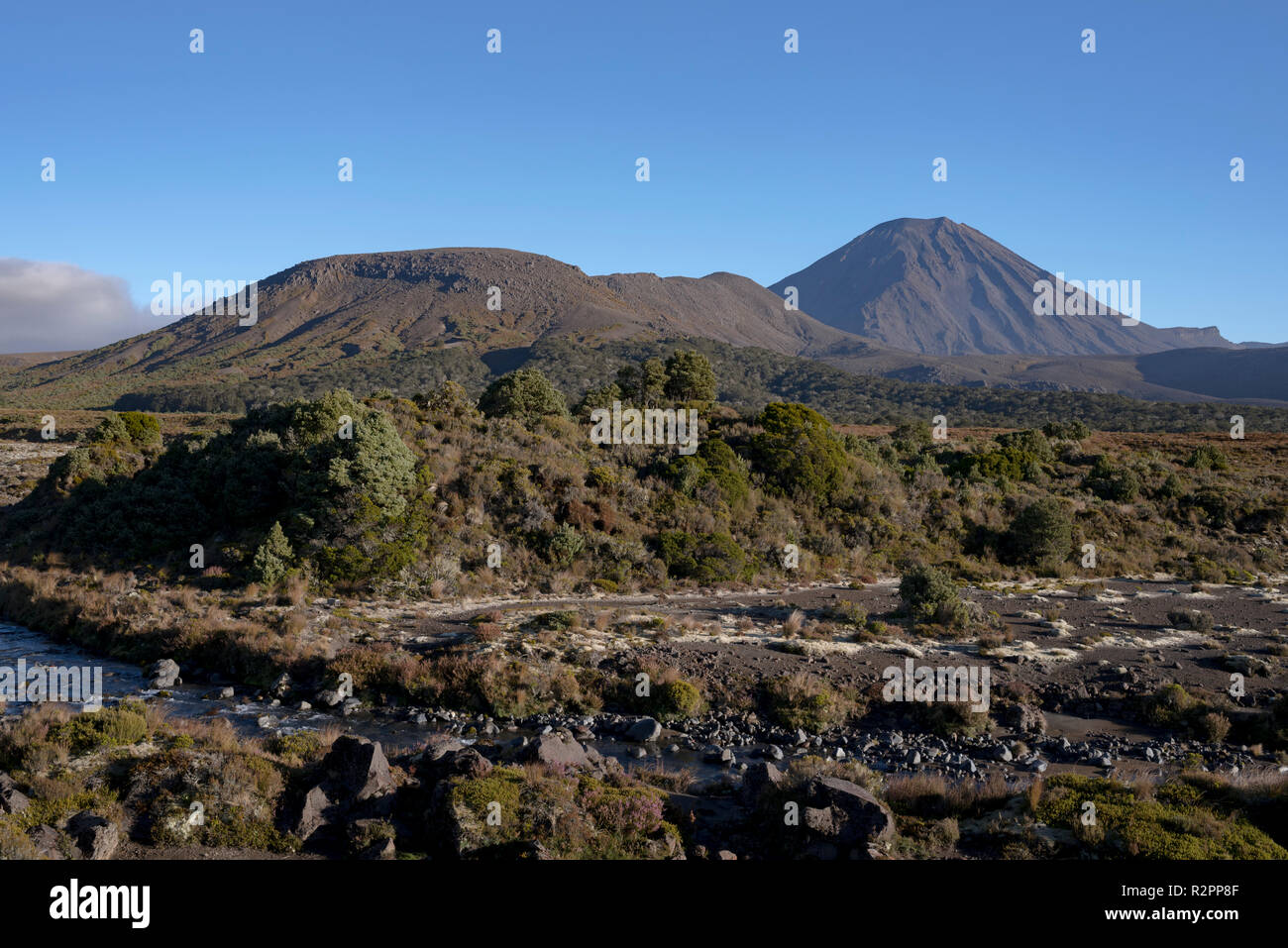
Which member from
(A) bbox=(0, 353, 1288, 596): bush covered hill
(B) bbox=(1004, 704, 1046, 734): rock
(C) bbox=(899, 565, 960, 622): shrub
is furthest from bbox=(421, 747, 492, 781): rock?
(C) bbox=(899, 565, 960, 622): shrub

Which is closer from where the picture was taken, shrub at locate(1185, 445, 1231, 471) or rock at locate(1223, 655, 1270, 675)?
rock at locate(1223, 655, 1270, 675)

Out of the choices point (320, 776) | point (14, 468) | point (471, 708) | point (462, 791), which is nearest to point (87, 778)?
point (320, 776)

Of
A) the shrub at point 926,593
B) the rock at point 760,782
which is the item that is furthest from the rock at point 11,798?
the shrub at point 926,593

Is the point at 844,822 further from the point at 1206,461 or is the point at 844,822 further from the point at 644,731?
the point at 1206,461

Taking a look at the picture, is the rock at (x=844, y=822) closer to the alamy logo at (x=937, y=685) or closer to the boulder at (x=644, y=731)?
the boulder at (x=644, y=731)

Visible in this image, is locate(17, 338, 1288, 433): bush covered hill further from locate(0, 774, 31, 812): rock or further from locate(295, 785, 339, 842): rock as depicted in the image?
locate(0, 774, 31, 812): rock

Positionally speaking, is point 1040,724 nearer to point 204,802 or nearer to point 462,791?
point 462,791
